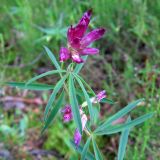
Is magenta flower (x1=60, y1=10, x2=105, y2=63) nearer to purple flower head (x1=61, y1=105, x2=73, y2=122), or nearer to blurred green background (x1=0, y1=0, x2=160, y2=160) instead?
purple flower head (x1=61, y1=105, x2=73, y2=122)

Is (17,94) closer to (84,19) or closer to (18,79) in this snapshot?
(18,79)

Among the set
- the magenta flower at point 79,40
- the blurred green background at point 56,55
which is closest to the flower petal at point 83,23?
the magenta flower at point 79,40

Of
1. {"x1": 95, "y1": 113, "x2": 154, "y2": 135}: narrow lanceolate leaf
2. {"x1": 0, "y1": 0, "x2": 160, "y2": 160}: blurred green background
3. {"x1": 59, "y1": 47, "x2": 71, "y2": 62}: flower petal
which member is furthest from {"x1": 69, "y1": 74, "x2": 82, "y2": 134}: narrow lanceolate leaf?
{"x1": 0, "y1": 0, "x2": 160, "y2": 160}: blurred green background

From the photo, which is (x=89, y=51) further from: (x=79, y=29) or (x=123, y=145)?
(x=123, y=145)

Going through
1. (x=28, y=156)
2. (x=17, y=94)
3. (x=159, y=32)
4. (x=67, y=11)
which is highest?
(x=67, y=11)

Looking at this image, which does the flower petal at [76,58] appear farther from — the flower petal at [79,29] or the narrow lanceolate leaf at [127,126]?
the narrow lanceolate leaf at [127,126]

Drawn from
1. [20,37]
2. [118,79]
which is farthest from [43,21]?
[118,79]
